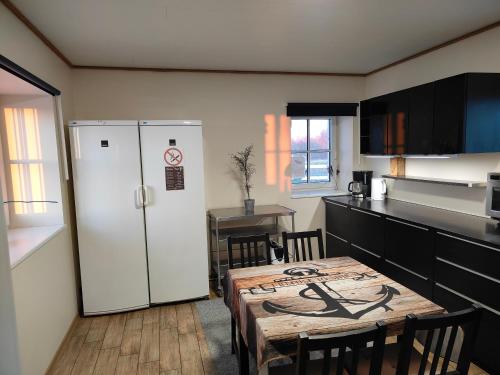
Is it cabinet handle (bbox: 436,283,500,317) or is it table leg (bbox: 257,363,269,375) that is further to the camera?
cabinet handle (bbox: 436,283,500,317)

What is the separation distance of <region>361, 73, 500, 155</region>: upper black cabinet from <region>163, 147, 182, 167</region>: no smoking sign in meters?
2.14

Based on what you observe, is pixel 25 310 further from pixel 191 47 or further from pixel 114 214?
pixel 191 47

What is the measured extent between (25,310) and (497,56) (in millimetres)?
3833

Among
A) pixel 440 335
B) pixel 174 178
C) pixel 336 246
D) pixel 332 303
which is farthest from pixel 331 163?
pixel 440 335

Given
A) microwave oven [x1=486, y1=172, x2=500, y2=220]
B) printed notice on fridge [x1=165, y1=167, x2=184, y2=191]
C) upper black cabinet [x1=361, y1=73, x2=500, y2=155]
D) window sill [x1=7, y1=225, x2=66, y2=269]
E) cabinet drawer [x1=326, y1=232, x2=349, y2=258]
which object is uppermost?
upper black cabinet [x1=361, y1=73, x2=500, y2=155]

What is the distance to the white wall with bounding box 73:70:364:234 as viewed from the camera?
3758 millimetres

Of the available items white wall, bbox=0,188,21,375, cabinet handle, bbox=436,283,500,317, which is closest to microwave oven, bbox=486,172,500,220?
cabinet handle, bbox=436,283,500,317

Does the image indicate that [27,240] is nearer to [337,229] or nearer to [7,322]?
[7,322]

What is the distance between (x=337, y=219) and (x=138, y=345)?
2.54 meters

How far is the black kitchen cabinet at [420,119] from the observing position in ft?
9.94

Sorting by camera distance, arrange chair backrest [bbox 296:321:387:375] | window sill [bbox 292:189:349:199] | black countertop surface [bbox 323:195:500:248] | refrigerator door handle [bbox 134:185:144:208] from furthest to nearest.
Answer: window sill [bbox 292:189:349:199] < refrigerator door handle [bbox 134:185:144:208] < black countertop surface [bbox 323:195:500:248] < chair backrest [bbox 296:321:387:375]

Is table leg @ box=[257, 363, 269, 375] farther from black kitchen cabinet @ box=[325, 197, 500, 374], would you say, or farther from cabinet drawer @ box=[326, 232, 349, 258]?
cabinet drawer @ box=[326, 232, 349, 258]

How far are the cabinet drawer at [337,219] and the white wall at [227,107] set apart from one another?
0.47 feet

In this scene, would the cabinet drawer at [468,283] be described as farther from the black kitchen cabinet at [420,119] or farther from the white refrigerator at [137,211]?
the white refrigerator at [137,211]
